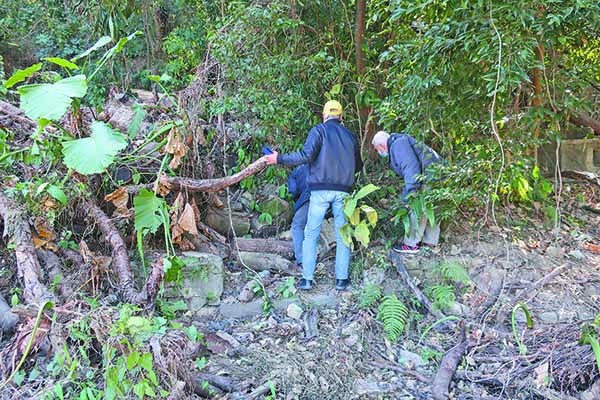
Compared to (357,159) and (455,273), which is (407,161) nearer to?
(357,159)

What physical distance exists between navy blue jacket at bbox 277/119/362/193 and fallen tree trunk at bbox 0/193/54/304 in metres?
2.12

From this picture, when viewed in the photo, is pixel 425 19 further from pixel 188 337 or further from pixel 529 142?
pixel 188 337

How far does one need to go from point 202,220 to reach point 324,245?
131cm

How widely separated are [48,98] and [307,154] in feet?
6.97

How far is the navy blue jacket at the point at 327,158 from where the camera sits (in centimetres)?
437

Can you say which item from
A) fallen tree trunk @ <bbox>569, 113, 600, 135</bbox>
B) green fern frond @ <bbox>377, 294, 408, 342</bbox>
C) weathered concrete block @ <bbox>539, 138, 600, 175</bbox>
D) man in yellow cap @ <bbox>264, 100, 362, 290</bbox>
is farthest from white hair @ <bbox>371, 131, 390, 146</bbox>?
weathered concrete block @ <bbox>539, 138, 600, 175</bbox>

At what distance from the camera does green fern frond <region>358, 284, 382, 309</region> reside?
13.6 feet

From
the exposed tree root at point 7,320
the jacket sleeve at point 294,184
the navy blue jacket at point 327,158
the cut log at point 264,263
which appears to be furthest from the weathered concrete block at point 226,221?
the exposed tree root at point 7,320

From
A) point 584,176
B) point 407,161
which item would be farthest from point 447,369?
point 584,176

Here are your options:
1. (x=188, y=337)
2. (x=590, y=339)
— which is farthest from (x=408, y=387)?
(x=188, y=337)

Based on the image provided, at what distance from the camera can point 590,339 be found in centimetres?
303

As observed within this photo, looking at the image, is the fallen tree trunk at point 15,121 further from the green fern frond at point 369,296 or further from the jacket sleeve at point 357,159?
the green fern frond at point 369,296

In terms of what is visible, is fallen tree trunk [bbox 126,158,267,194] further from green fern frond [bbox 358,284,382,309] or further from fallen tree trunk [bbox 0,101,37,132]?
green fern frond [bbox 358,284,382,309]

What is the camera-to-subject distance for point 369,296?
419cm
